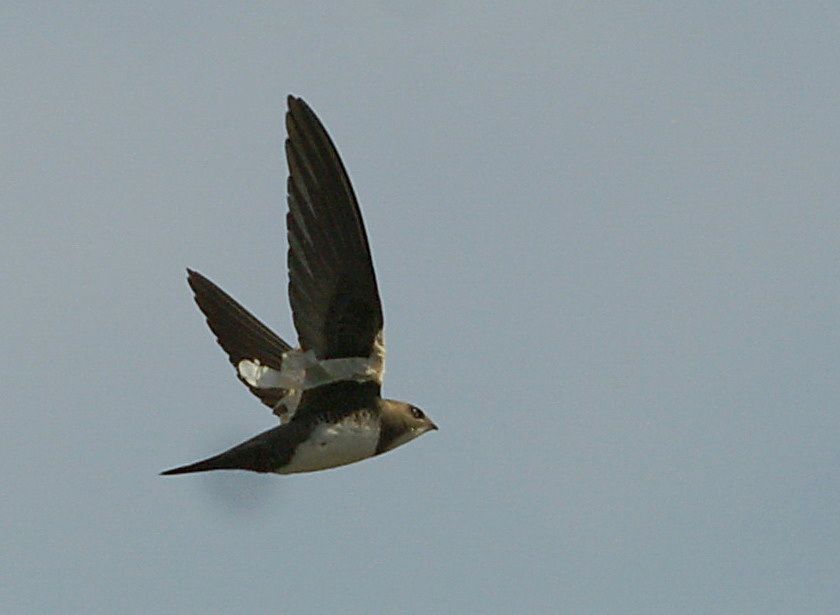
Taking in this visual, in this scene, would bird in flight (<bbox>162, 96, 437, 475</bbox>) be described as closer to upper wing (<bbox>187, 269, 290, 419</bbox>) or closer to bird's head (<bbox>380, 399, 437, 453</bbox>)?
bird's head (<bbox>380, 399, 437, 453</bbox>)

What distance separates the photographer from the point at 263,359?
14320mm

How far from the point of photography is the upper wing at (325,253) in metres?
12.2

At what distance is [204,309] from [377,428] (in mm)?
2279

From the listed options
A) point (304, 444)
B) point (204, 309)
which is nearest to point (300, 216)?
point (304, 444)

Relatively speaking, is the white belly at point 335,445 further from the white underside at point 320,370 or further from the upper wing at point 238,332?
the upper wing at point 238,332

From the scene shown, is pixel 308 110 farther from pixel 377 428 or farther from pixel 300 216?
pixel 377 428

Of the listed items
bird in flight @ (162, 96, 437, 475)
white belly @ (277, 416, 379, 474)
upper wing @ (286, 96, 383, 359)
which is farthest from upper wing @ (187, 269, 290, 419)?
upper wing @ (286, 96, 383, 359)

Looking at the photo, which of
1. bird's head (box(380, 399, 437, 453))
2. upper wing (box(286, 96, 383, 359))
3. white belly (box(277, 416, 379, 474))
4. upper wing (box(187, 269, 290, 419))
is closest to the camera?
upper wing (box(286, 96, 383, 359))

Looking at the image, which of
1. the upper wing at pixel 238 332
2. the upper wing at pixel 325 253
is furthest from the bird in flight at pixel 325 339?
the upper wing at pixel 238 332

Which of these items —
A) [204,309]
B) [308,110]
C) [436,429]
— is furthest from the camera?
[204,309]

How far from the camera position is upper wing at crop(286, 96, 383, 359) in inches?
482

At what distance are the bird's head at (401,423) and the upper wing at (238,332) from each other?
1189 millimetres

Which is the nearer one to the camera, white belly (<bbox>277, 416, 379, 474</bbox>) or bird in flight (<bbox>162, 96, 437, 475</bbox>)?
bird in flight (<bbox>162, 96, 437, 475</bbox>)

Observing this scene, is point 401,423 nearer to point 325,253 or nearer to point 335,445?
point 335,445
